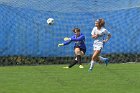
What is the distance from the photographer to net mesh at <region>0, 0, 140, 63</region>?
864 inches

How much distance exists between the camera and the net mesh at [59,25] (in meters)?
22.0

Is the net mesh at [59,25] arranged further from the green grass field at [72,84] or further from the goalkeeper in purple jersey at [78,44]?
the green grass field at [72,84]

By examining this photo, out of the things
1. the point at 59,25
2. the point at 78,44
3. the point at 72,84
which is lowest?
the point at 72,84

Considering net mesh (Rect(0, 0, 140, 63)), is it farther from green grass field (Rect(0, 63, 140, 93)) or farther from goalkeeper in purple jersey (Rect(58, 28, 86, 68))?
green grass field (Rect(0, 63, 140, 93))

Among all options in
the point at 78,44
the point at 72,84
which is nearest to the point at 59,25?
the point at 78,44

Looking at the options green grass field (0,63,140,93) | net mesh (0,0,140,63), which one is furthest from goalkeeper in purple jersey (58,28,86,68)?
green grass field (0,63,140,93)

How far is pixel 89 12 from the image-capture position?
75.9 ft

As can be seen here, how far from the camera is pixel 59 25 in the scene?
2297 centimetres

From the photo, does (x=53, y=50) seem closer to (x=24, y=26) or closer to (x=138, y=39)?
(x=24, y=26)

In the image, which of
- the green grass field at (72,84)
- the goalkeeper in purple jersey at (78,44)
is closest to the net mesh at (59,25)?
the goalkeeper in purple jersey at (78,44)

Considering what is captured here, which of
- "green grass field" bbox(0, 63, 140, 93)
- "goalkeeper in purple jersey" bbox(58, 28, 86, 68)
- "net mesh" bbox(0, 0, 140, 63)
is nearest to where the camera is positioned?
"green grass field" bbox(0, 63, 140, 93)

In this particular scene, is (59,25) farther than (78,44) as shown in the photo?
Yes

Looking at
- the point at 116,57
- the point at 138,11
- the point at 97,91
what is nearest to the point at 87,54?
the point at 116,57

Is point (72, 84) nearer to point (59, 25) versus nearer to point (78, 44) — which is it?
point (78, 44)
